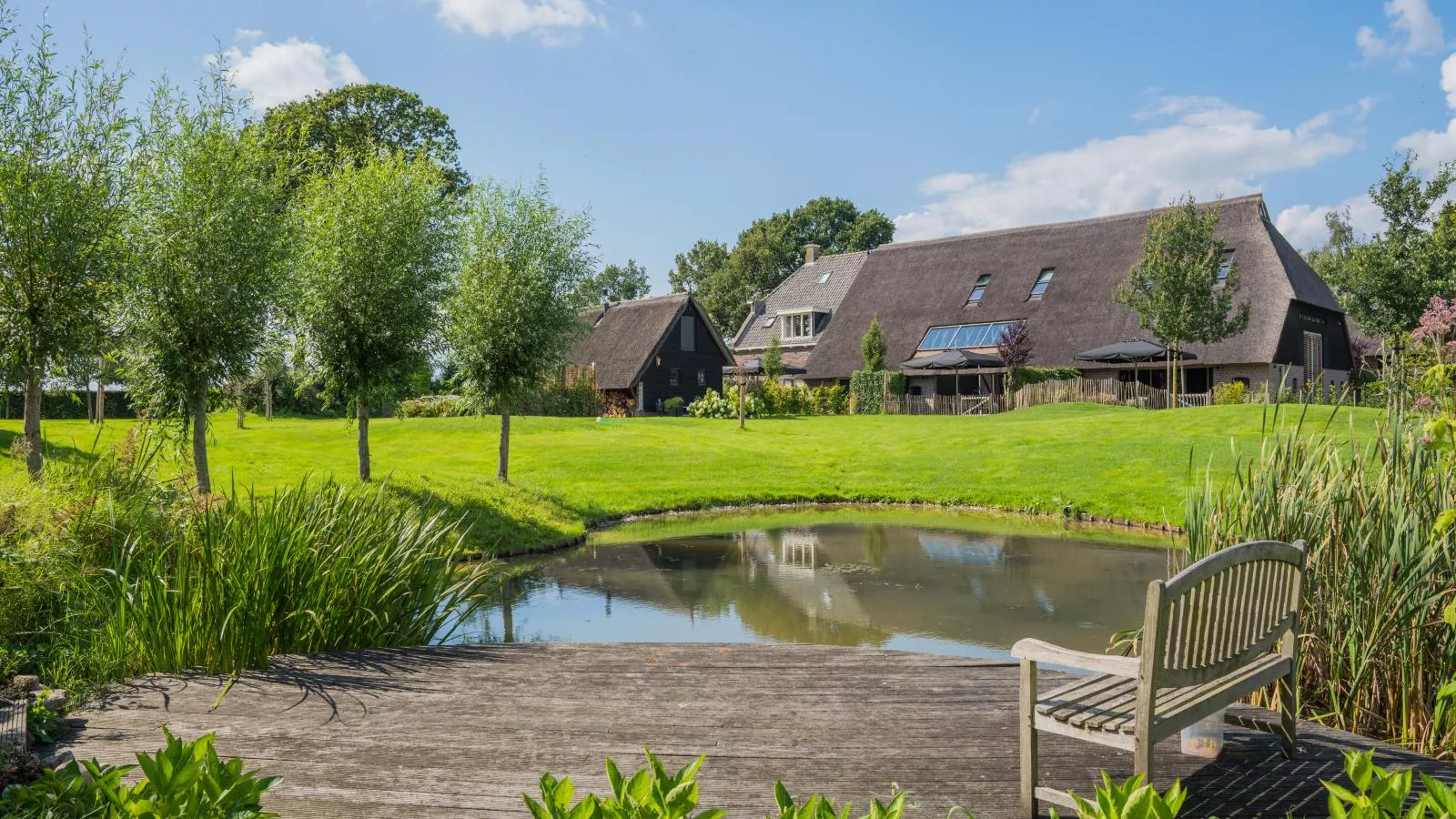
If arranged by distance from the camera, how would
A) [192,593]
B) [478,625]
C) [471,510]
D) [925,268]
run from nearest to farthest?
[192,593]
[478,625]
[471,510]
[925,268]

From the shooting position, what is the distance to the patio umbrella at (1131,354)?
2983 centimetres

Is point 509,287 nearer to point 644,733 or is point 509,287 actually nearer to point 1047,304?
point 644,733

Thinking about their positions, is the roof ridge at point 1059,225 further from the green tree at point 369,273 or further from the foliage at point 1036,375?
Answer: the green tree at point 369,273

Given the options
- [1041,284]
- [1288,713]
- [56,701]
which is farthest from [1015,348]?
[56,701]

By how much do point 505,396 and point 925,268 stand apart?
93.2 ft

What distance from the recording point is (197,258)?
37.3ft

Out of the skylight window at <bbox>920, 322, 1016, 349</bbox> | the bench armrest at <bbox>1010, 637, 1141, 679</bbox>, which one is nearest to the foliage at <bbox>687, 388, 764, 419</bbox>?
the skylight window at <bbox>920, 322, 1016, 349</bbox>

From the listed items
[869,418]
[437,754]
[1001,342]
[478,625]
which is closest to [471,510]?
[478,625]

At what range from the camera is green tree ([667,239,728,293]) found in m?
69.4

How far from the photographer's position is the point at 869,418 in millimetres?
30188

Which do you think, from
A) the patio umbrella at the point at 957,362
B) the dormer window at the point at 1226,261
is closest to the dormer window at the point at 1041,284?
the patio umbrella at the point at 957,362

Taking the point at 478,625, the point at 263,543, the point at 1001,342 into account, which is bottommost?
the point at 478,625

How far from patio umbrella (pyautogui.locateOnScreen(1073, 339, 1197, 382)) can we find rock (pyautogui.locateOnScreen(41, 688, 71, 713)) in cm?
2995

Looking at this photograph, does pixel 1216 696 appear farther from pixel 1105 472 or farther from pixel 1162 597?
pixel 1105 472
